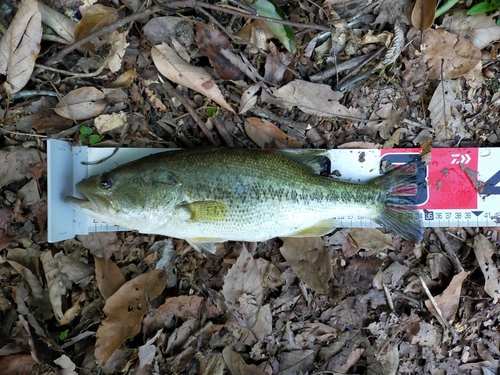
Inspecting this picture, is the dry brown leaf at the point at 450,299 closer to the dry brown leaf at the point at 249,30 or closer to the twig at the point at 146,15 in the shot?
the twig at the point at 146,15

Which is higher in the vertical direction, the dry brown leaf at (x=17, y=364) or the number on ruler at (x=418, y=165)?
the number on ruler at (x=418, y=165)

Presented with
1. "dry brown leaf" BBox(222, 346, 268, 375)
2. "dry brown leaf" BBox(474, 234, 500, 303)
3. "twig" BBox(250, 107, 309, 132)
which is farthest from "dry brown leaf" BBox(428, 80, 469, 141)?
"dry brown leaf" BBox(222, 346, 268, 375)

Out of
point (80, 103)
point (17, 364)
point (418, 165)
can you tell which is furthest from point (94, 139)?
point (418, 165)

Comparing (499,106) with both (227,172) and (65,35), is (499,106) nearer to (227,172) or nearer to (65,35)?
(227,172)

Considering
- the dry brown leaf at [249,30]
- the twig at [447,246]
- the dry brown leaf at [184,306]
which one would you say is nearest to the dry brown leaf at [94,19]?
the dry brown leaf at [249,30]

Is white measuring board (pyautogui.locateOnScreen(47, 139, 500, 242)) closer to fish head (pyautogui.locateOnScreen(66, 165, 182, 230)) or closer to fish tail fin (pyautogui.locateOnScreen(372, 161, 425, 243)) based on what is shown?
fish tail fin (pyautogui.locateOnScreen(372, 161, 425, 243))

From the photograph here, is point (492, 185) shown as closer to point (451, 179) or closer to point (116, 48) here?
point (451, 179)
